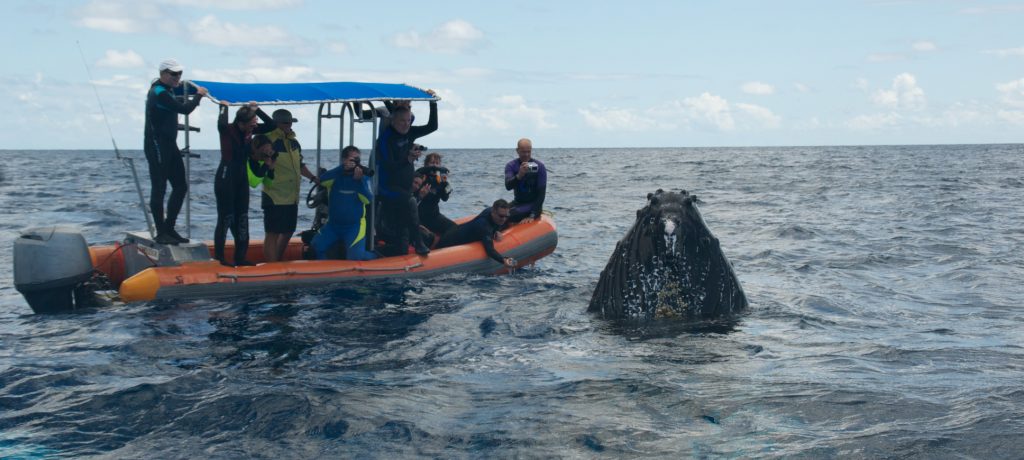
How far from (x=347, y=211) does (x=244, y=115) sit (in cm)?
193

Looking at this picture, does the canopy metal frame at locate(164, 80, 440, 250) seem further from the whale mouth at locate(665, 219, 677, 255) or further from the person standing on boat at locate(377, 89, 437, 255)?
the whale mouth at locate(665, 219, 677, 255)

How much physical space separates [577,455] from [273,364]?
321 centimetres

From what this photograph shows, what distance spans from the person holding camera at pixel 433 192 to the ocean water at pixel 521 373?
1378mm

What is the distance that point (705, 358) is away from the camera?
7480mm

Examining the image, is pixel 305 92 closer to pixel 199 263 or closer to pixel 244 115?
pixel 244 115

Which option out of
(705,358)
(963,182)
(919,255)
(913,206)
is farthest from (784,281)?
(963,182)

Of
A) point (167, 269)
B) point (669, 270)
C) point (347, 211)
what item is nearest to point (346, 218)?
point (347, 211)

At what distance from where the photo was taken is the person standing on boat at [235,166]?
10.1 meters

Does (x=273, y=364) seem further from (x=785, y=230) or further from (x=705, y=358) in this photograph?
(x=785, y=230)

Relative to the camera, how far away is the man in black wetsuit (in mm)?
13109

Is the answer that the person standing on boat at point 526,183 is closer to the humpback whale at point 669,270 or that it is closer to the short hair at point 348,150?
the short hair at point 348,150

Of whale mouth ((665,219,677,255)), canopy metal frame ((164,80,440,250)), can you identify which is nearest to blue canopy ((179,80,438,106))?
canopy metal frame ((164,80,440,250))

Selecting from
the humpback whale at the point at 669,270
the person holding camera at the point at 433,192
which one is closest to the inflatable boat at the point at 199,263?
the person holding camera at the point at 433,192

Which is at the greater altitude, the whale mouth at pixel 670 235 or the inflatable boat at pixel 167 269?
the whale mouth at pixel 670 235
